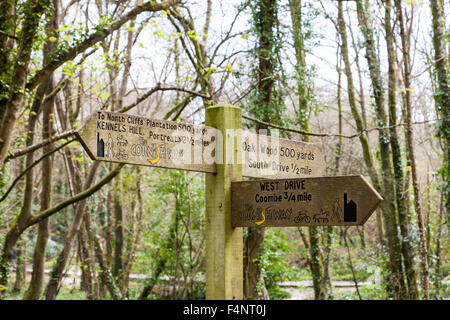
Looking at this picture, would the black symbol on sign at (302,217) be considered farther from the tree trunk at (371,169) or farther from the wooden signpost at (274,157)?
the tree trunk at (371,169)

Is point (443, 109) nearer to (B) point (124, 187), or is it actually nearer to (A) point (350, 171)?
(A) point (350, 171)

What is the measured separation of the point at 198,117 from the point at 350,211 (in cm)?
821

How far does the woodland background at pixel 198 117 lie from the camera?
266 inches

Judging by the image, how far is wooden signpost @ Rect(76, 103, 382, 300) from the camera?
→ 7.75 feet

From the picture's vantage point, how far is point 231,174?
2844 millimetres

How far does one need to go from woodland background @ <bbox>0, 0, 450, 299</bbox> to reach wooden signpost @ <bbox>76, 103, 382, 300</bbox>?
2.97m

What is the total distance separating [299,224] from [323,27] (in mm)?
8236

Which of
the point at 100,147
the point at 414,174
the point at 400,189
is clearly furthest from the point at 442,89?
the point at 100,147

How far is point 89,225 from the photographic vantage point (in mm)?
11594

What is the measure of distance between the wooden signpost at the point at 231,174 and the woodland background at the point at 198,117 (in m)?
2.97

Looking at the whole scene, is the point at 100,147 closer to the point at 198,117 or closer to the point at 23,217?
the point at 23,217

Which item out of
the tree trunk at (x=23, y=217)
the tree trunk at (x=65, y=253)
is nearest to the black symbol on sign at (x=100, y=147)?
the tree trunk at (x=23, y=217)

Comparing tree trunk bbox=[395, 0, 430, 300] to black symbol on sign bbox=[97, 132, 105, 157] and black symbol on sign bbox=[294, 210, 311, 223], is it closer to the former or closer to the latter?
black symbol on sign bbox=[294, 210, 311, 223]
